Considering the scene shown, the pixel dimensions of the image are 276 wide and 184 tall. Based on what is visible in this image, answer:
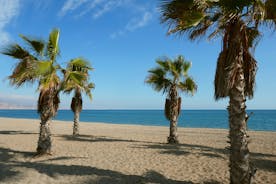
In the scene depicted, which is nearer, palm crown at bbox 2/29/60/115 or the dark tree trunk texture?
the dark tree trunk texture

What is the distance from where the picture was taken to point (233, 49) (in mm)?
6773

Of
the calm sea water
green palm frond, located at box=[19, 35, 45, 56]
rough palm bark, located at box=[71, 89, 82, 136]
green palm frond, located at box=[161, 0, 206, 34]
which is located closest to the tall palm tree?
green palm frond, located at box=[19, 35, 45, 56]

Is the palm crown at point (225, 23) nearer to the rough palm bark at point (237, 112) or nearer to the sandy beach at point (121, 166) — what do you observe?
the rough palm bark at point (237, 112)

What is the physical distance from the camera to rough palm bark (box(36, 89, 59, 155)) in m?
11.2

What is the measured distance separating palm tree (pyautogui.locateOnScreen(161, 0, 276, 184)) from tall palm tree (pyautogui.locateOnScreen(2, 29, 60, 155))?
548 cm

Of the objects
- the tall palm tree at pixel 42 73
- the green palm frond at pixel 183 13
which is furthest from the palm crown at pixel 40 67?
the green palm frond at pixel 183 13

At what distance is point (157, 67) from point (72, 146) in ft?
20.2

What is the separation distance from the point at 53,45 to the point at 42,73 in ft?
4.48

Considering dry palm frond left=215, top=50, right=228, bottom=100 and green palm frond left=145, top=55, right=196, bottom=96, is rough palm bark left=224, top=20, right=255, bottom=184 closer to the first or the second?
dry palm frond left=215, top=50, right=228, bottom=100

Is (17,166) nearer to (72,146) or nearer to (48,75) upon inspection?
(48,75)

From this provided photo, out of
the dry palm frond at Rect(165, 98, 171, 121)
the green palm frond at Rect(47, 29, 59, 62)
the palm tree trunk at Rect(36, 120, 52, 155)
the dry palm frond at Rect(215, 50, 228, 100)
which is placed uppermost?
the green palm frond at Rect(47, 29, 59, 62)

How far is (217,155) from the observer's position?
38.7 feet

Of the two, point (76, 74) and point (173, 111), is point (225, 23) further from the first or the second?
point (173, 111)

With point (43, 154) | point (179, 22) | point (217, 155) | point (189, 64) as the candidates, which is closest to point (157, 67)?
point (189, 64)
